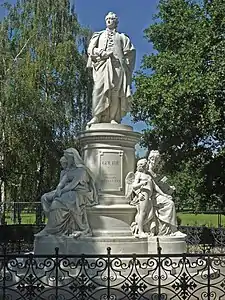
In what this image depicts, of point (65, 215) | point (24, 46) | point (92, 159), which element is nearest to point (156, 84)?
point (24, 46)

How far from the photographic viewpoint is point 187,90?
1922cm

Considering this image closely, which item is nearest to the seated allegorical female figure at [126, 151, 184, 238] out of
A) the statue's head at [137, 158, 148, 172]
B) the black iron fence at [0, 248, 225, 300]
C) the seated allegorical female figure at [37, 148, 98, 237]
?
the statue's head at [137, 158, 148, 172]

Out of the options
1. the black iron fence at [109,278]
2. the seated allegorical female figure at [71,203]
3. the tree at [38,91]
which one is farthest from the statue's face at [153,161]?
the tree at [38,91]

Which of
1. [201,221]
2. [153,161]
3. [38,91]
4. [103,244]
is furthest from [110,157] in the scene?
[201,221]

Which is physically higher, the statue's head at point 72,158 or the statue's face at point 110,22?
the statue's face at point 110,22

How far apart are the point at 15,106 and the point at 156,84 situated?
576cm

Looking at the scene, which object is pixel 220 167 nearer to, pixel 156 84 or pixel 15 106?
pixel 156 84

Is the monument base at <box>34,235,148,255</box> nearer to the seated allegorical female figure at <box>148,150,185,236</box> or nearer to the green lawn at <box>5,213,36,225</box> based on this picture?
the seated allegorical female figure at <box>148,150,185,236</box>

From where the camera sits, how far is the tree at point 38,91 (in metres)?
20.5

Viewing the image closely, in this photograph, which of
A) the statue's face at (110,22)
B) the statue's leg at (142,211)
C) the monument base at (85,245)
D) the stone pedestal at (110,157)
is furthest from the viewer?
the statue's face at (110,22)

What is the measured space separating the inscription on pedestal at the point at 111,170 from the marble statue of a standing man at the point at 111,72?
0.77 meters

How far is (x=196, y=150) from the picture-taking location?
23.3m

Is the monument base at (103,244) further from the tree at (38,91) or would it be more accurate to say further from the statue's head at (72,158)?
the tree at (38,91)

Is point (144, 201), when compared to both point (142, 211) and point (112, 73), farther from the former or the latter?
point (112, 73)
